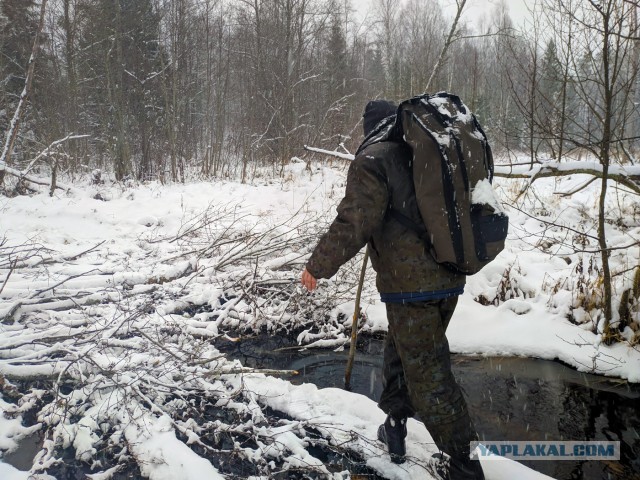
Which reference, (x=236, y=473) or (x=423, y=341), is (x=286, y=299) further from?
(x=423, y=341)

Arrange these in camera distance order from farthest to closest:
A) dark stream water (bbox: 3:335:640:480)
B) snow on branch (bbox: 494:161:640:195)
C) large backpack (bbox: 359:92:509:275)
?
snow on branch (bbox: 494:161:640:195) → dark stream water (bbox: 3:335:640:480) → large backpack (bbox: 359:92:509:275)

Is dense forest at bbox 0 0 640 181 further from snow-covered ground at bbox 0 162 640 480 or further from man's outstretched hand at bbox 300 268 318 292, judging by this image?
man's outstretched hand at bbox 300 268 318 292

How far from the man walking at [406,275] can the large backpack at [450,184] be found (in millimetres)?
74

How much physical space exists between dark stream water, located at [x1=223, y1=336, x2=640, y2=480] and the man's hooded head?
254cm

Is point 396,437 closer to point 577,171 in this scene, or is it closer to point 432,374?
point 432,374

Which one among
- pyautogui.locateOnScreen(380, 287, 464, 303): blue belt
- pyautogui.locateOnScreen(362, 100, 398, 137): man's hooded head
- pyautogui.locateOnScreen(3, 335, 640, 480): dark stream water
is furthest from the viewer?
pyautogui.locateOnScreen(3, 335, 640, 480): dark stream water

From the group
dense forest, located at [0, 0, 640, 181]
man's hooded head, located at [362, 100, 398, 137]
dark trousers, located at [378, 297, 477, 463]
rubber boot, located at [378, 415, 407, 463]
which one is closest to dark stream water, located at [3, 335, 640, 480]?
rubber boot, located at [378, 415, 407, 463]

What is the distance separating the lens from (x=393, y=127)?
206 centimetres

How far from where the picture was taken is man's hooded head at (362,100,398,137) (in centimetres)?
236

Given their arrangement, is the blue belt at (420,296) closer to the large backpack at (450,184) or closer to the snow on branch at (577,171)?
the large backpack at (450,184)

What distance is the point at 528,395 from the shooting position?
3.73m

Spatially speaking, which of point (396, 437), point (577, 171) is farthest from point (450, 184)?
point (577, 171)

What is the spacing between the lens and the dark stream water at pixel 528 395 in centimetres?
294

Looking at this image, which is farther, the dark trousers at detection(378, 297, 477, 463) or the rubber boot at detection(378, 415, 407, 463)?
the rubber boot at detection(378, 415, 407, 463)
